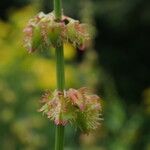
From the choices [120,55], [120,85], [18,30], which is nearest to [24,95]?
[18,30]

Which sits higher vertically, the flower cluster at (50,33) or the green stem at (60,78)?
the flower cluster at (50,33)

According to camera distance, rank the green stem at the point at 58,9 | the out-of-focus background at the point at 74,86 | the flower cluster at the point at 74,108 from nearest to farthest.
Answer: the green stem at the point at 58,9, the flower cluster at the point at 74,108, the out-of-focus background at the point at 74,86

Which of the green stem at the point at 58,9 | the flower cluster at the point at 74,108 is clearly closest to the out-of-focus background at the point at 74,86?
the flower cluster at the point at 74,108

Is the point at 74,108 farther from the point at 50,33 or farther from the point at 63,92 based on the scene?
the point at 50,33

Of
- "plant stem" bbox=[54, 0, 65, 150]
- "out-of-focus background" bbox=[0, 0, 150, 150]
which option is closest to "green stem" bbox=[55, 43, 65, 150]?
Result: "plant stem" bbox=[54, 0, 65, 150]

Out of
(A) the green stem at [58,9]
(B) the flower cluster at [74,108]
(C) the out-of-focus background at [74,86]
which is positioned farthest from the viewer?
(C) the out-of-focus background at [74,86]

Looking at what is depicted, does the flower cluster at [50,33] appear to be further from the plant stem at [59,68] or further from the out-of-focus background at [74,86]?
the out-of-focus background at [74,86]

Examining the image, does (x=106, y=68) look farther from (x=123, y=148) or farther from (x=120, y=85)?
(x=123, y=148)
